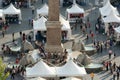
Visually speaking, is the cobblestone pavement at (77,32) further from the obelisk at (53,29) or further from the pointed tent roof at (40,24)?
the obelisk at (53,29)

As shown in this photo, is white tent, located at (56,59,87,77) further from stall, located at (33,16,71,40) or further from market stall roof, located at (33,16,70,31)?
market stall roof, located at (33,16,70,31)

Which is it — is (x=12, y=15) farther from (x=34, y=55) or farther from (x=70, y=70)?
(x=70, y=70)

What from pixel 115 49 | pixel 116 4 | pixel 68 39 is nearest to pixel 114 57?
pixel 115 49

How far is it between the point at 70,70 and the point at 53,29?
5.43 meters

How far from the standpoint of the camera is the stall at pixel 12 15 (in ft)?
194

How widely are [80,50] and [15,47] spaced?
640 centimetres

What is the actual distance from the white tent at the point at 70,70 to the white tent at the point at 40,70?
56cm

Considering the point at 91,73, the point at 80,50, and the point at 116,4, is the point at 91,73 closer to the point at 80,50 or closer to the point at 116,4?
the point at 80,50

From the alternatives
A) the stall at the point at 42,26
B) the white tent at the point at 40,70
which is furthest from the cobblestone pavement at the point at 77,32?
the white tent at the point at 40,70

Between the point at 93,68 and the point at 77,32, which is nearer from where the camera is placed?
the point at 93,68

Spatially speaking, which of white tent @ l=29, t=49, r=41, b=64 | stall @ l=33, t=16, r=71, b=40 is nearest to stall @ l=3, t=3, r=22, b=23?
stall @ l=33, t=16, r=71, b=40

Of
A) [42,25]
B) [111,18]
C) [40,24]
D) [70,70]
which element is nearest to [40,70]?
[70,70]

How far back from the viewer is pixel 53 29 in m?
45.9

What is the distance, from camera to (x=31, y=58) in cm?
4534
